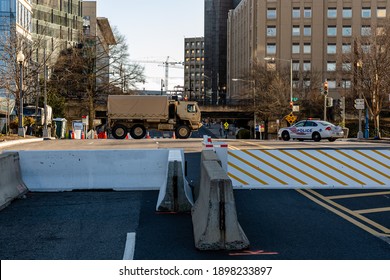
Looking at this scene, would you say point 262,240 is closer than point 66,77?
Yes

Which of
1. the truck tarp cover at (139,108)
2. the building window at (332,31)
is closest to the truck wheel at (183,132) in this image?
the truck tarp cover at (139,108)

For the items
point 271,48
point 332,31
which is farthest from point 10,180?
point 332,31

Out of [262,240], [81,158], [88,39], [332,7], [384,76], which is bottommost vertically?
[262,240]

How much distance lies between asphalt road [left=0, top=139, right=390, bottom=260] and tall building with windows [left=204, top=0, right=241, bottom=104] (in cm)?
17275

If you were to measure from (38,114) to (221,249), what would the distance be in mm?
53899

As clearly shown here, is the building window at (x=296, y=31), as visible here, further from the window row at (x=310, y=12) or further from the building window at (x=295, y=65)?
the building window at (x=295, y=65)

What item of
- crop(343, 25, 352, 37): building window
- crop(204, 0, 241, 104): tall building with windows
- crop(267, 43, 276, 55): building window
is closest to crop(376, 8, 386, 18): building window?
crop(343, 25, 352, 37): building window

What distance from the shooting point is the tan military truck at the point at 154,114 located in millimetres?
38281

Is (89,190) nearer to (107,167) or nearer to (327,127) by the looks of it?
(107,167)

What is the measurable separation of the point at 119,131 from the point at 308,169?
25950mm

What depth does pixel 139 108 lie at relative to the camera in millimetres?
38656

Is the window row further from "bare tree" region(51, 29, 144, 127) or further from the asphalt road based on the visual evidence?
the asphalt road
